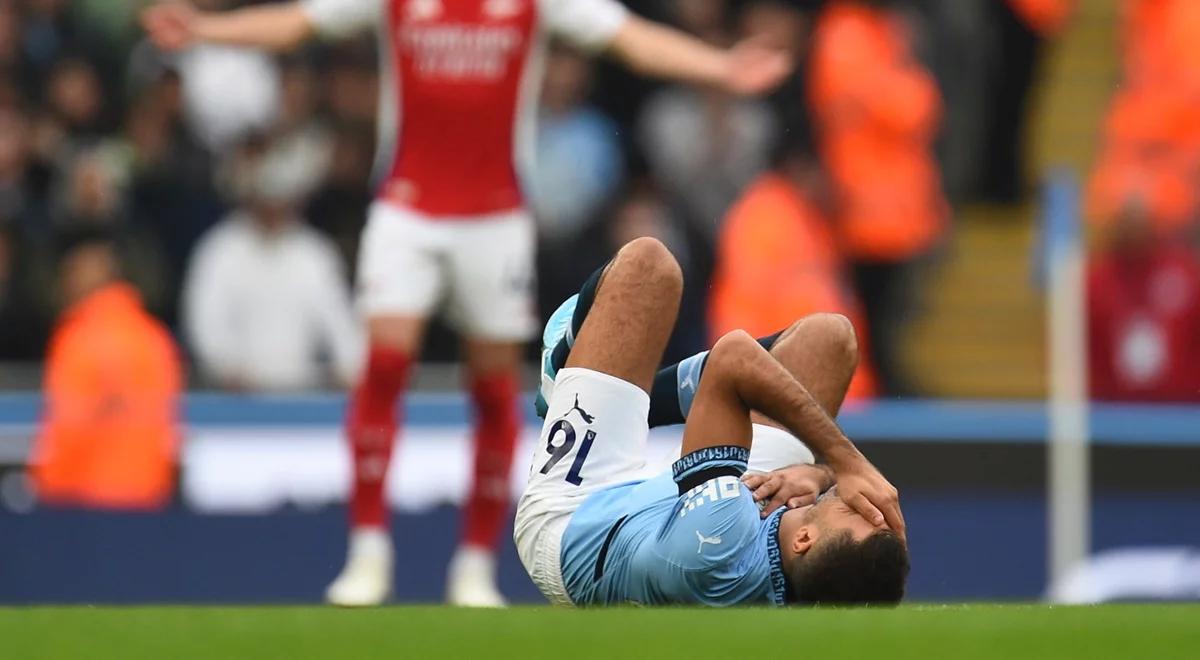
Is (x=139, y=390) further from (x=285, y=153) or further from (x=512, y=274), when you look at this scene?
(x=512, y=274)

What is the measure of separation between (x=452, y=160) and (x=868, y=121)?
4471 mm

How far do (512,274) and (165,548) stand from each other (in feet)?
8.81

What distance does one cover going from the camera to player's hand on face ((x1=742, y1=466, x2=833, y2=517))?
20.1 ft

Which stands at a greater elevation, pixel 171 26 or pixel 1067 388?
pixel 171 26

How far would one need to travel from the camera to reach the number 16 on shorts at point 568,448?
6449mm

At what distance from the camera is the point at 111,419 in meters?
10.8

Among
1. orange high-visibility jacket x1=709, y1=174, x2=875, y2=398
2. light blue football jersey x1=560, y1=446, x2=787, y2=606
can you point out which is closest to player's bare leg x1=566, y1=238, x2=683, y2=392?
light blue football jersey x1=560, y1=446, x2=787, y2=606

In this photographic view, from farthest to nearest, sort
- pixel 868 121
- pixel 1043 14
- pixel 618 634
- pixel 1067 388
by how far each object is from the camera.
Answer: pixel 1043 14 < pixel 868 121 < pixel 1067 388 < pixel 618 634

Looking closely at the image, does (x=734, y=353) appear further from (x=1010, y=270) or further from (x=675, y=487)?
(x=1010, y=270)

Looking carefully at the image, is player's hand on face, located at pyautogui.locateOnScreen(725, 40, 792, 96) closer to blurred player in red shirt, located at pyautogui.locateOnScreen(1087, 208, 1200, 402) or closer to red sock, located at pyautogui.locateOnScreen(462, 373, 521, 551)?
red sock, located at pyautogui.locateOnScreen(462, 373, 521, 551)

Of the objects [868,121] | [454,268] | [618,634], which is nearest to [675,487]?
[618,634]

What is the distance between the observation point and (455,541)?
10.7 m

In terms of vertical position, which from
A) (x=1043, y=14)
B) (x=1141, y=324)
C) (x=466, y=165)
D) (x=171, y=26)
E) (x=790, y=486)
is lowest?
(x=790, y=486)

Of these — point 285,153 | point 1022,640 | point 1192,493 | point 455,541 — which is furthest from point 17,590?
point 1022,640
